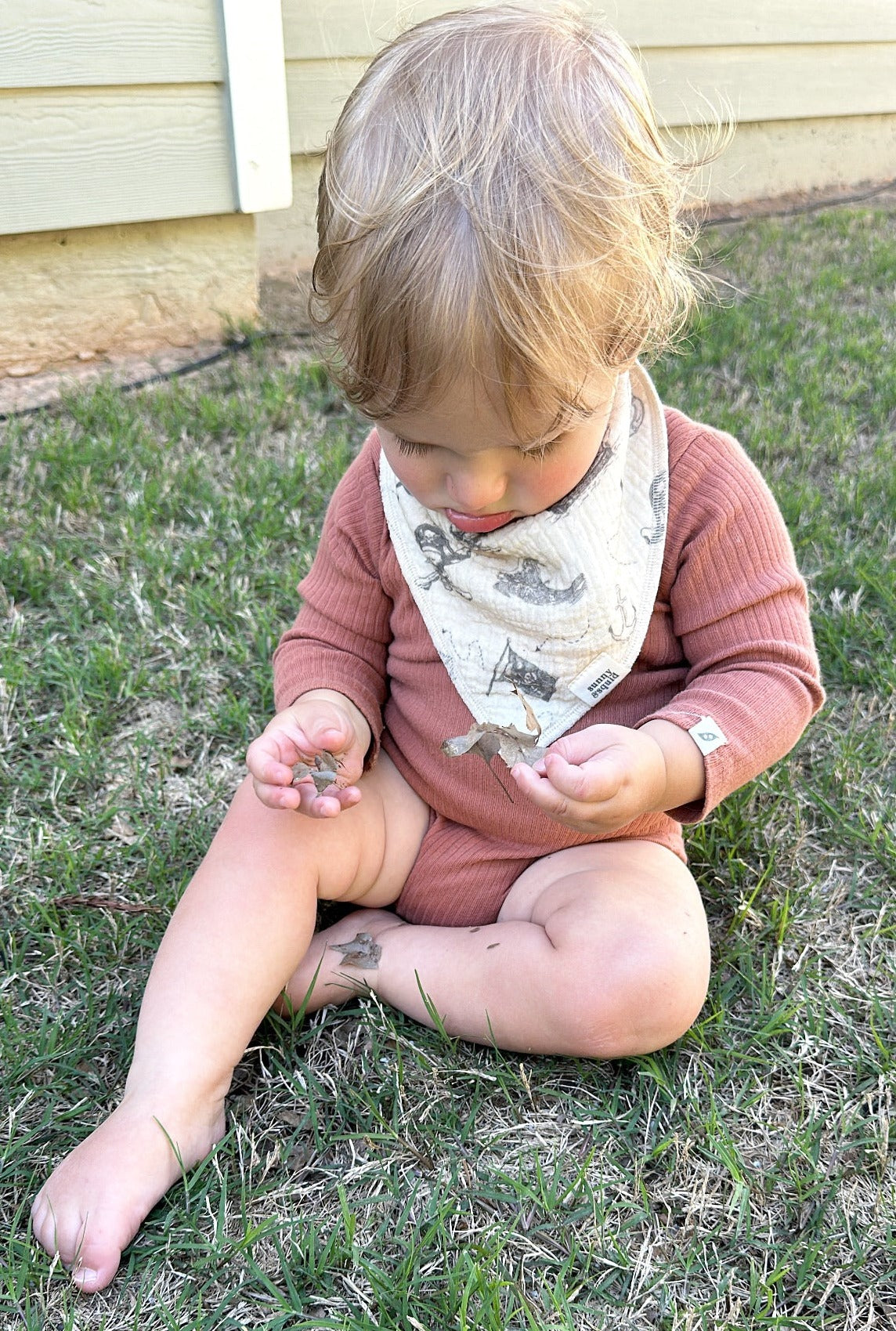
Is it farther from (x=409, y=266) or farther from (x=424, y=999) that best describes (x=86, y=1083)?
(x=409, y=266)

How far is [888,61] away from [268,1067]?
17.3 ft

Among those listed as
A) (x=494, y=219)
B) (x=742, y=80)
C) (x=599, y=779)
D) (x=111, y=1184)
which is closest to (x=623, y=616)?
(x=599, y=779)

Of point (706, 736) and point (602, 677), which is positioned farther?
point (602, 677)

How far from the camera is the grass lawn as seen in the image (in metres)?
1.16

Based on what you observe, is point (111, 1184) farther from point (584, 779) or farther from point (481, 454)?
point (481, 454)

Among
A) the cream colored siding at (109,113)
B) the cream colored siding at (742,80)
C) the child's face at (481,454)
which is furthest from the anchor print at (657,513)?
the cream colored siding at (742,80)

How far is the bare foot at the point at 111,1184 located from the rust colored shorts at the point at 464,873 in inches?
15.9

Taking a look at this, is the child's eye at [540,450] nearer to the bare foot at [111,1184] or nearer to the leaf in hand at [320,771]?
the leaf in hand at [320,771]

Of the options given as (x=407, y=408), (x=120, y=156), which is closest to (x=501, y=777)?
(x=407, y=408)

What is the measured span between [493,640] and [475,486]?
0.35 meters

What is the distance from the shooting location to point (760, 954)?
5.06 feet

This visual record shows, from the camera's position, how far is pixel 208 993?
4.41ft

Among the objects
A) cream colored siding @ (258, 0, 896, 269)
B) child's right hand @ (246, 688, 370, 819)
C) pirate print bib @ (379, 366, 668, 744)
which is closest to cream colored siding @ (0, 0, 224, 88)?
cream colored siding @ (258, 0, 896, 269)

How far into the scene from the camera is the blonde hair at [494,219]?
1.13 metres
